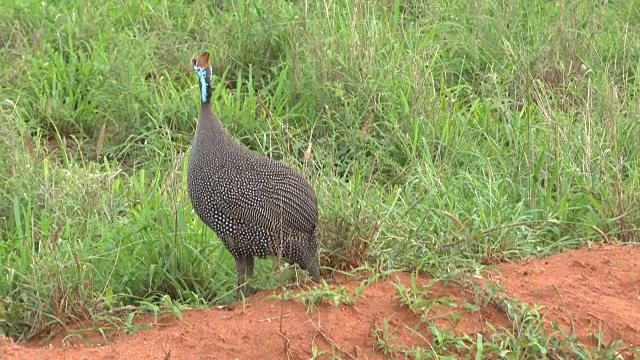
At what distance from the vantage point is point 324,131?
235 inches

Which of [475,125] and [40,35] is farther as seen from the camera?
[40,35]

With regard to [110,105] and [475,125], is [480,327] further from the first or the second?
[110,105]

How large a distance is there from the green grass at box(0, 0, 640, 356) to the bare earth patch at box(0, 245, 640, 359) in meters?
0.22

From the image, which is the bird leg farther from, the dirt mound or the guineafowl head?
the dirt mound

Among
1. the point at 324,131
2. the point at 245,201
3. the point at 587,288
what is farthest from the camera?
the point at 324,131

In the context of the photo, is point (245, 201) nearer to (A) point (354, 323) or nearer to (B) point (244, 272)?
(B) point (244, 272)

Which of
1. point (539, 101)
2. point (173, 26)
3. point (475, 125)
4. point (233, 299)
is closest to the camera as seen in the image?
Answer: point (233, 299)

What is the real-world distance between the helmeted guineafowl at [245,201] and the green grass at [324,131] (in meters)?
0.14

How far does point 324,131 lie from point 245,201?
182 cm

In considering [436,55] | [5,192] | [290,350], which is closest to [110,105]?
[5,192]

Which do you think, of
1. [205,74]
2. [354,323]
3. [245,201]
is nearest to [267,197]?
[245,201]

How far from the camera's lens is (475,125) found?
579cm

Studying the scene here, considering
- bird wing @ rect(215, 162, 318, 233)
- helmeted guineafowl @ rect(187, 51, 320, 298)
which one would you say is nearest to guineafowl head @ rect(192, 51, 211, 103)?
helmeted guineafowl @ rect(187, 51, 320, 298)

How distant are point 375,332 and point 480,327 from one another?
38cm
